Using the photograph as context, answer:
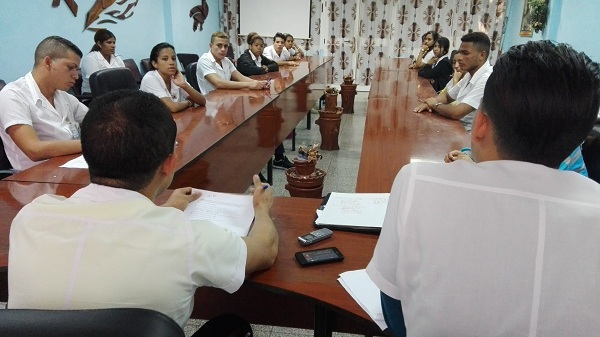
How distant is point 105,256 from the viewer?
784mm

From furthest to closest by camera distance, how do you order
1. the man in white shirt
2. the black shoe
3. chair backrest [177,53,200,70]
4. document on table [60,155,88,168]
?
chair backrest [177,53,200,70] → the black shoe → the man in white shirt → document on table [60,155,88,168]

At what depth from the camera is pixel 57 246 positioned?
0.80 m

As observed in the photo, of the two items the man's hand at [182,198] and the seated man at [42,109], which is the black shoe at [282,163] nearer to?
the seated man at [42,109]

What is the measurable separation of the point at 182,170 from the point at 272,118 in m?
1.77

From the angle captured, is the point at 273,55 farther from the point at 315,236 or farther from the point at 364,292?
the point at 364,292

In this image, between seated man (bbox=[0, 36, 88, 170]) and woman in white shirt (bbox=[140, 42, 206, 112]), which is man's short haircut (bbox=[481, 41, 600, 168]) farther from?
woman in white shirt (bbox=[140, 42, 206, 112])

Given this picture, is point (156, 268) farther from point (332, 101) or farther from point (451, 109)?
point (332, 101)

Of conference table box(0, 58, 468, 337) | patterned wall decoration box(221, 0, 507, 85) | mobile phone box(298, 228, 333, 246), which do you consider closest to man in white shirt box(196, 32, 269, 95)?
conference table box(0, 58, 468, 337)

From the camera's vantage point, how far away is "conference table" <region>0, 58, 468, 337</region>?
111cm

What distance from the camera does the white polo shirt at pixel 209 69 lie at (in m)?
4.08

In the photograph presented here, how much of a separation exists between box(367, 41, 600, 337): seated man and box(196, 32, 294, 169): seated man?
333 centimetres

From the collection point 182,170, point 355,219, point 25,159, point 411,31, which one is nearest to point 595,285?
point 355,219

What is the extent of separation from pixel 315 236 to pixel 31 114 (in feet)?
5.12

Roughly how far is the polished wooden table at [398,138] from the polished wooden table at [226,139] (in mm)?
761
